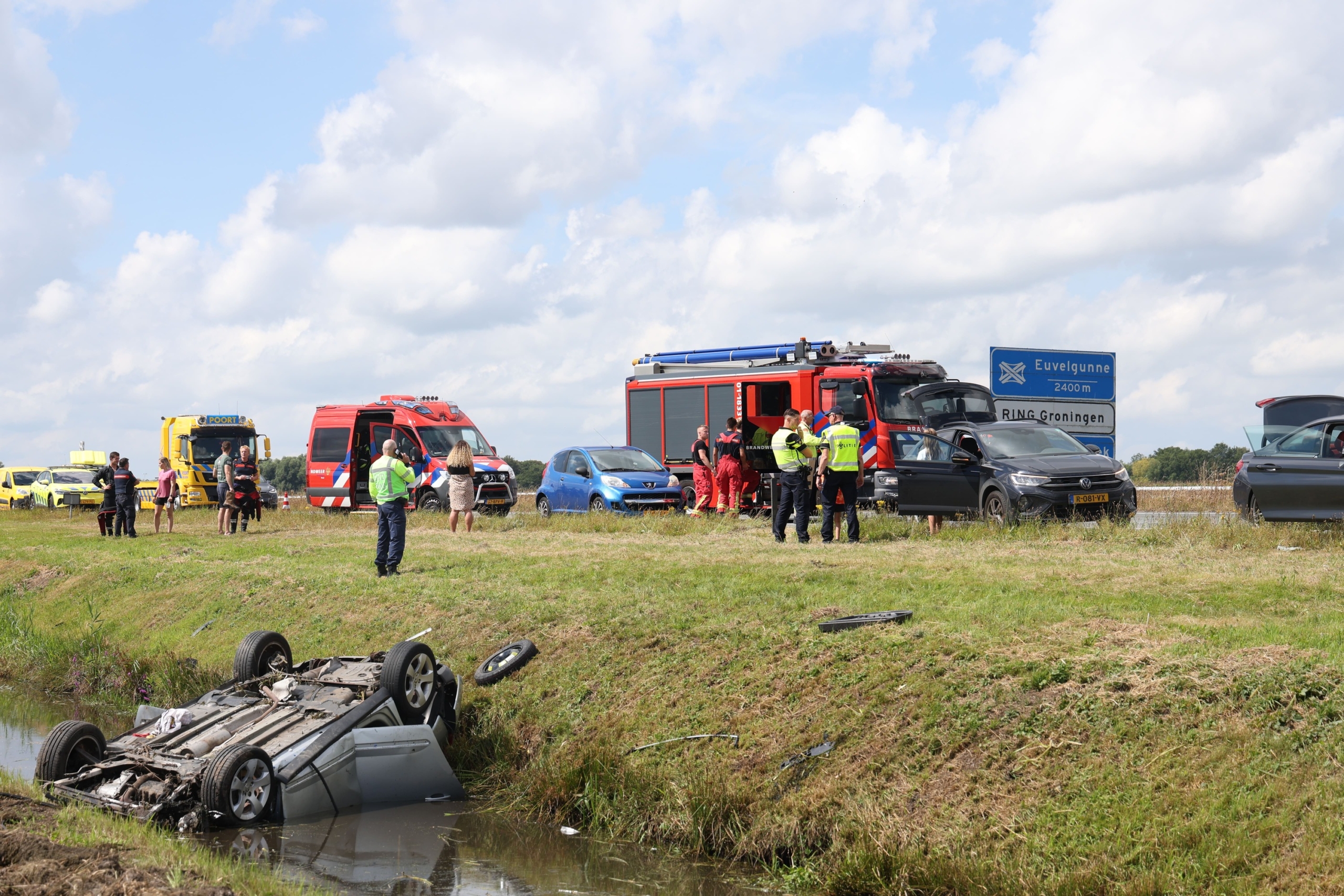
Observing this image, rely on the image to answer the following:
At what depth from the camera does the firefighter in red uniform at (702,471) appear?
25219 mm

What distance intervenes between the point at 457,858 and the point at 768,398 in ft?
60.4

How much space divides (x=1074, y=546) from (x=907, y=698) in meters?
7.31

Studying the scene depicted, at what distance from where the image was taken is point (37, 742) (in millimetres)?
12609

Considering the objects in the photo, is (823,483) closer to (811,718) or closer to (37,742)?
(811,718)

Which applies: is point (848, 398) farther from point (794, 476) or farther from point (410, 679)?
point (410, 679)

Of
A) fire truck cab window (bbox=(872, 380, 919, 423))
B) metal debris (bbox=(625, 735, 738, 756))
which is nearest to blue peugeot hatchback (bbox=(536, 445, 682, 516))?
fire truck cab window (bbox=(872, 380, 919, 423))

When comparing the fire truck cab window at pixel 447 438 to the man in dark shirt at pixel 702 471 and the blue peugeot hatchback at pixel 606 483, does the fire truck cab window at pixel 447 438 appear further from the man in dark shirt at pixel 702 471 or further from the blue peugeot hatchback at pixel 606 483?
the man in dark shirt at pixel 702 471

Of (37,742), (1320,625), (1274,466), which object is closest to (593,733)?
(1320,625)

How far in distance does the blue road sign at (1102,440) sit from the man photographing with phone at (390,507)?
1327cm

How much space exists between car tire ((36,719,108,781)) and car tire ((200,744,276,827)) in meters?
1.32

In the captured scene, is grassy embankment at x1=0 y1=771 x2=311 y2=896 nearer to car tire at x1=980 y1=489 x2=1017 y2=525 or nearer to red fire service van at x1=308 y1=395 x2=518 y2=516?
car tire at x1=980 y1=489 x2=1017 y2=525

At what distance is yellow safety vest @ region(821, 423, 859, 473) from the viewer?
1716 centimetres

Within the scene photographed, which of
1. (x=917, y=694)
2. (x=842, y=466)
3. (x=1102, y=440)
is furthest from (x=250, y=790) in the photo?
(x=1102, y=440)

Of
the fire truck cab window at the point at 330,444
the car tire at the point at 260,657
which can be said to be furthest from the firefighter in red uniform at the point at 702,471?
the car tire at the point at 260,657
